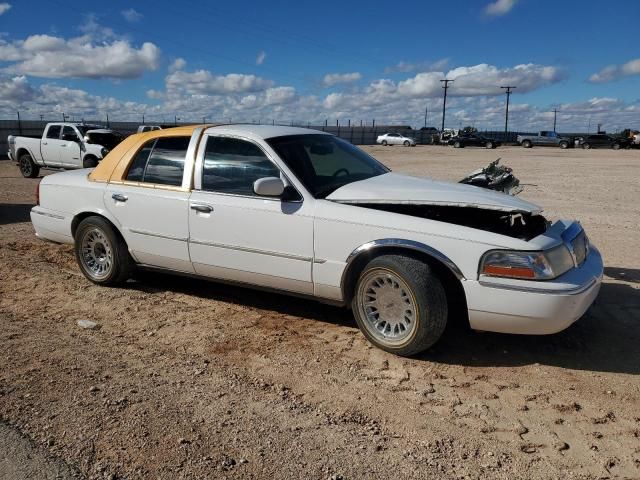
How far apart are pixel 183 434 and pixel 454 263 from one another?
2.02 m

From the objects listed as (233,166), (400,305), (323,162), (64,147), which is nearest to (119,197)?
(233,166)

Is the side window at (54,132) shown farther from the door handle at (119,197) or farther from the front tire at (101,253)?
the door handle at (119,197)

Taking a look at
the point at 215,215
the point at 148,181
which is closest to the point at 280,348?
the point at 215,215

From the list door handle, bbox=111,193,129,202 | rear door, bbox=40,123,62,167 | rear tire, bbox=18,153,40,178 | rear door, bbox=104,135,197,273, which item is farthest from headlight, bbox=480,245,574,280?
rear tire, bbox=18,153,40,178

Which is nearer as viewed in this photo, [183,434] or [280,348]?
[183,434]

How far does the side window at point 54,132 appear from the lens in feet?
56.9

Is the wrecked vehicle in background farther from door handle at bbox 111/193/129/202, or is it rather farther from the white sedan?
door handle at bbox 111/193/129/202

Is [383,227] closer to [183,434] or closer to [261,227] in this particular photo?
[261,227]

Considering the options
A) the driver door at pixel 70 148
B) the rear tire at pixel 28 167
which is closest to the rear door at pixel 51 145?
the driver door at pixel 70 148

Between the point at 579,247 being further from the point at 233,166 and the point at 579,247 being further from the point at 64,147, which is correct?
the point at 64,147

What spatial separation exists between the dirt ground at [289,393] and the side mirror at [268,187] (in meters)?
1.14

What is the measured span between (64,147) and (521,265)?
16.3 m

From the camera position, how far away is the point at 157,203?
5.08 meters

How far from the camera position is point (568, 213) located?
418 inches
